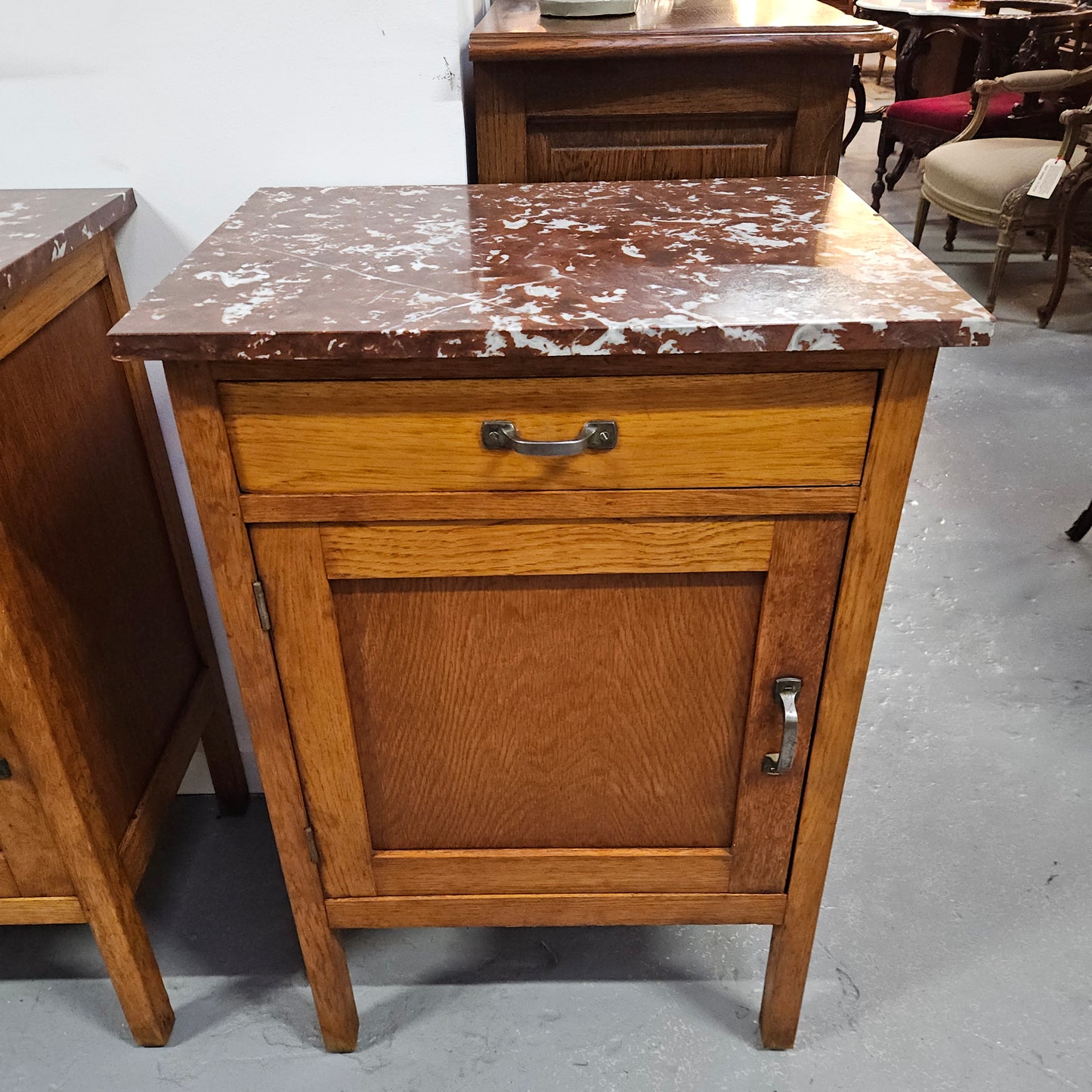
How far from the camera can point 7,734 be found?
3.14ft

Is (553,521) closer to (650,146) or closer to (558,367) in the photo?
(558,367)

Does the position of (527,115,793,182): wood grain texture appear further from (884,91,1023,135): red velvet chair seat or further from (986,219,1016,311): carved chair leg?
(884,91,1023,135): red velvet chair seat

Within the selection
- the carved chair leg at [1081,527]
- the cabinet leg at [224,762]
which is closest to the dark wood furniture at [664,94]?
the cabinet leg at [224,762]

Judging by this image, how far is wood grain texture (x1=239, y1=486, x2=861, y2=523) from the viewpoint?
804 millimetres

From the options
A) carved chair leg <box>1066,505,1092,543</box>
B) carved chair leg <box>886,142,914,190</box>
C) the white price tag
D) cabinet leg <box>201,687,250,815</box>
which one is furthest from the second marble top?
carved chair leg <box>886,142,914,190</box>

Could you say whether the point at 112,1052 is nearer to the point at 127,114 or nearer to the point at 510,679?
the point at 510,679

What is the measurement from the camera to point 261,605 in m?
0.86

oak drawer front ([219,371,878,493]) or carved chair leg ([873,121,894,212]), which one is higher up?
oak drawer front ([219,371,878,493])

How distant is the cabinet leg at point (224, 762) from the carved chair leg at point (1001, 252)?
268 centimetres

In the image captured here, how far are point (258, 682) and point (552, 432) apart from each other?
1.23ft

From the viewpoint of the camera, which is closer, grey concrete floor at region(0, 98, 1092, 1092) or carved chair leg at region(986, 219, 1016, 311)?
grey concrete floor at region(0, 98, 1092, 1092)

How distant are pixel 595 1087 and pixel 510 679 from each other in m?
0.56

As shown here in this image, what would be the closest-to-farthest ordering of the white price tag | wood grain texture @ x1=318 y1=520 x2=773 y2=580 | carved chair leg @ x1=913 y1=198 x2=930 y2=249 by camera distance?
wood grain texture @ x1=318 y1=520 x2=773 y2=580, the white price tag, carved chair leg @ x1=913 y1=198 x2=930 y2=249

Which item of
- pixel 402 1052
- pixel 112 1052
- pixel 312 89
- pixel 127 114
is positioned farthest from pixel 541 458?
pixel 112 1052
